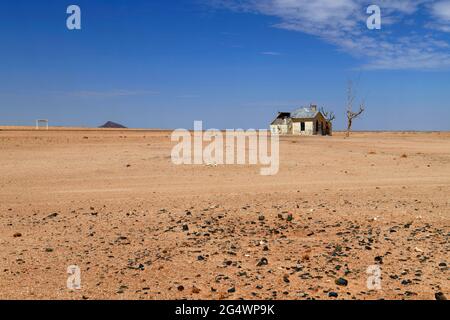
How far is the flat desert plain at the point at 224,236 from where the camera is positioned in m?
6.07

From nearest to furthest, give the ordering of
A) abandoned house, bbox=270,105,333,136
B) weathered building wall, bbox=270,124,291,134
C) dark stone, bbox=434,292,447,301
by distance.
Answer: dark stone, bbox=434,292,447,301 → abandoned house, bbox=270,105,333,136 → weathered building wall, bbox=270,124,291,134

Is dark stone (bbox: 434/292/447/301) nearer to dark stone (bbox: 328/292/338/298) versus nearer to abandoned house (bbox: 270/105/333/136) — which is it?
dark stone (bbox: 328/292/338/298)

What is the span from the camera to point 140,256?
728 centimetres

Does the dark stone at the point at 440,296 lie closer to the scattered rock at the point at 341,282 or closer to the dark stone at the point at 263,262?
the scattered rock at the point at 341,282

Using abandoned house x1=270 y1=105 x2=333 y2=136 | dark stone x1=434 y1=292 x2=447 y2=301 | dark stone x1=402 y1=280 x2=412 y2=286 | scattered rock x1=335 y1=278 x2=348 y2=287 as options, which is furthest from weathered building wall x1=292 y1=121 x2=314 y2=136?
dark stone x1=434 y1=292 x2=447 y2=301

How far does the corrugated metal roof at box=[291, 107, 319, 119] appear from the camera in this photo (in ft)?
225

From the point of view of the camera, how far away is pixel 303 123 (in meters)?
69.1

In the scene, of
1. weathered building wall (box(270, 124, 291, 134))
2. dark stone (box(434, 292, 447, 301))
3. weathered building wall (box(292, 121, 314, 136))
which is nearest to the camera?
dark stone (box(434, 292, 447, 301))

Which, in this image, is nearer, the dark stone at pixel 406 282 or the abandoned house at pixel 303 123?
the dark stone at pixel 406 282

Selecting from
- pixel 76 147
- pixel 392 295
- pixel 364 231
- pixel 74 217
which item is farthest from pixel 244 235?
pixel 76 147

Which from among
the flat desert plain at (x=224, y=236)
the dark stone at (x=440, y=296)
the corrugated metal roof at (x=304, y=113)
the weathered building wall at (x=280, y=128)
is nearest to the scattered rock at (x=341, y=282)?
the flat desert plain at (x=224, y=236)

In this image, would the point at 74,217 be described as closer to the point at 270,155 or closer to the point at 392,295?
the point at 392,295

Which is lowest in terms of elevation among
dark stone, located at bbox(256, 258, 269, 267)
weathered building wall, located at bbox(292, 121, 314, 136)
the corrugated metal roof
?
dark stone, located at bbox(256, 258, 269, 267)

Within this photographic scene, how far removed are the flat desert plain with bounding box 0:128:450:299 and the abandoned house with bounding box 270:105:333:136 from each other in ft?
170
